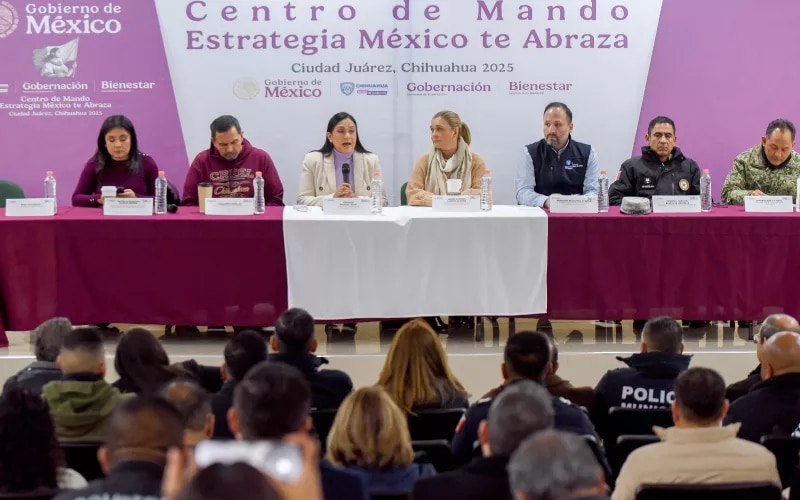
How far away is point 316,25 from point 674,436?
4.63 meters

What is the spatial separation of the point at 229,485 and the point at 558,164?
450cm

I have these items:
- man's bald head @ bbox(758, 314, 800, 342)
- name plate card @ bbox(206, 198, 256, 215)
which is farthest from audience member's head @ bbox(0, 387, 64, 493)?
name plate card @ bbox(206, 198, 256, 215)

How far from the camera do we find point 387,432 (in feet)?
7.02

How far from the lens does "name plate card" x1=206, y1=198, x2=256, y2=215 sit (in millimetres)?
4617

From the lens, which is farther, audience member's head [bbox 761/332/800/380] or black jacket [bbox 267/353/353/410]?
black jacket [bbox 267/353/353/410]

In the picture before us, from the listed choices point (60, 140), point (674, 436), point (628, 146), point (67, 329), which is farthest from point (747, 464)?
point (60, 140)

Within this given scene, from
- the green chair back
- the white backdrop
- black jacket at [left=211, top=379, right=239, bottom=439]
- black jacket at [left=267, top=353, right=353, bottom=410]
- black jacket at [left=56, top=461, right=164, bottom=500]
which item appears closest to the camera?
black jacket at [left=56, top=461, right=164, bottom=500]

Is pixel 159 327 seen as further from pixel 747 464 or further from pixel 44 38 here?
pixel 747 464

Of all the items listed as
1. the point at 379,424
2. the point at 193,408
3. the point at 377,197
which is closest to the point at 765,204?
the point at 377,197

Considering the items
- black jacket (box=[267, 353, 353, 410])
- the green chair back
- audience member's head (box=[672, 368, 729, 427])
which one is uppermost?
the green chair back

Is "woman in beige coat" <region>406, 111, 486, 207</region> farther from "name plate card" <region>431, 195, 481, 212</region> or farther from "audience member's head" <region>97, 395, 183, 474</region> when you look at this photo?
"audience member's head" <region>97, 395, 183, 474</region>

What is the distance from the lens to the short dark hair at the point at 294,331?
315 cm

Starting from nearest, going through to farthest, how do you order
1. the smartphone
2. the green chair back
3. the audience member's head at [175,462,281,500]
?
the audience member's head at [175,462,281,500], the smartphone, the green chair back

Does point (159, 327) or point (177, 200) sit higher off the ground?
point (177, 200)
